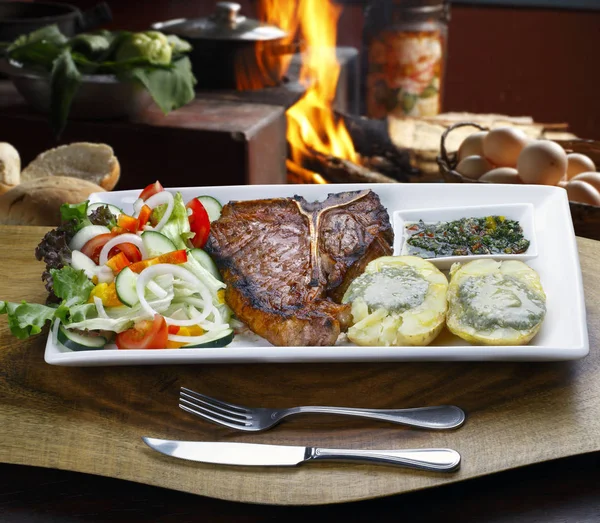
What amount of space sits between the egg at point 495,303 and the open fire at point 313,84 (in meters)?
3.12

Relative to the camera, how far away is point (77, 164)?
3975mm

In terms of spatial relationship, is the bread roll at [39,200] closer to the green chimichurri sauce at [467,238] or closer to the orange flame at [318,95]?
the green chimichurri sauce at [467,238]

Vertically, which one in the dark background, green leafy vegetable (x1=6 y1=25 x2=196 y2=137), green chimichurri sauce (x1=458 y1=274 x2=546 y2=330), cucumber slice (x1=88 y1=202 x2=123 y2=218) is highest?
green leafy vegetable (x1=6 y1=25 x2=196 y2=137)

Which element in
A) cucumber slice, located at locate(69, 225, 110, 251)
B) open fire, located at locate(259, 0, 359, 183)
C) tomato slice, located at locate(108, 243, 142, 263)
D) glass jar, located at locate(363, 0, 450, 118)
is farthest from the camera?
glass jar, located at locate(363, 0, 450, 118)

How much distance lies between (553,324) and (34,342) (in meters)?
1.45

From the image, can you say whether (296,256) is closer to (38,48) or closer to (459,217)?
(459,217)

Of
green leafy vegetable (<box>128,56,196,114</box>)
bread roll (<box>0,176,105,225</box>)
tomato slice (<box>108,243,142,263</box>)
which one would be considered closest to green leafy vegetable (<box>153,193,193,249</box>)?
tomato slice (<box>108,243,142,263</box>)

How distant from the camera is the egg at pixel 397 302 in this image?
207 centimetres

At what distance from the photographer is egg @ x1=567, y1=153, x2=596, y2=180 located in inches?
152

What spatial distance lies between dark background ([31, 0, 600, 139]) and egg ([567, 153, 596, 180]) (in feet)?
12.7

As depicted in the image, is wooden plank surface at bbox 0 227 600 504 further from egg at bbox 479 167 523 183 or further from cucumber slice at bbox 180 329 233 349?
egg at bbox 479 167 523 183

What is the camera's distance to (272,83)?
5.79m

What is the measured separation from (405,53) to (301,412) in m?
4.62

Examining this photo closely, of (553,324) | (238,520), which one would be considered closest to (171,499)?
(238,520)
